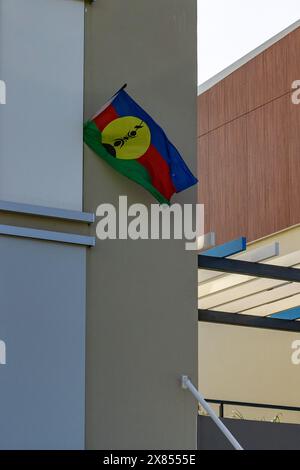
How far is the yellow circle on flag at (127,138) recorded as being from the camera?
1009 cm

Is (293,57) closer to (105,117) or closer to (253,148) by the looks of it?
(253,148)

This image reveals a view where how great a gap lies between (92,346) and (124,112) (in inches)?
82.7

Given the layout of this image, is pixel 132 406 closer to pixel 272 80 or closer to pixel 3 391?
pixel 3 391

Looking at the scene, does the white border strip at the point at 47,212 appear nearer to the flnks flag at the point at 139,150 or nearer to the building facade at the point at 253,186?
the flnks flag at the point at 139,150

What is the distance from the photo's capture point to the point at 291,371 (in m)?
19.2

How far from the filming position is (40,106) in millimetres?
9992

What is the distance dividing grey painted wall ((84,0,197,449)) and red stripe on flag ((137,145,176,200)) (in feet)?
0.57

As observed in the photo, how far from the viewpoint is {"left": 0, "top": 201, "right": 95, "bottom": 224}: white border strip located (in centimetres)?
956

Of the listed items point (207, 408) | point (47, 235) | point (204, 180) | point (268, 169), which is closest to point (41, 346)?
point (47, 235)

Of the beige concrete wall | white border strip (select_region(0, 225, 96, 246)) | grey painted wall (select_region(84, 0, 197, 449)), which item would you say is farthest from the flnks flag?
the beige concrete wall

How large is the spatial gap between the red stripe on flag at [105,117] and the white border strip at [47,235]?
1007 millimetres

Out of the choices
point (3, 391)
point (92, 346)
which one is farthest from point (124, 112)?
point (3, 391)

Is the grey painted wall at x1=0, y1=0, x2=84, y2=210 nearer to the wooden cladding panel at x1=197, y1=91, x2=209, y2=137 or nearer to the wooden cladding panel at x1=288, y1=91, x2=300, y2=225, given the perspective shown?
the wooden cladding panel at x1=288, y1=91, x2=300, y2=225

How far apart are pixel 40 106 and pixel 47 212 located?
3.21 feet
